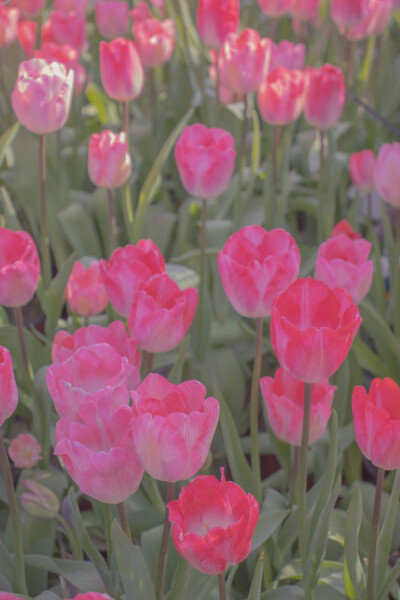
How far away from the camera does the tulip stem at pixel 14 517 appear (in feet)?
2.08

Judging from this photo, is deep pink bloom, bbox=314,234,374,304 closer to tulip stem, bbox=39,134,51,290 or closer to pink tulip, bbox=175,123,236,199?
pink tulip, bbox=175,123,236,199

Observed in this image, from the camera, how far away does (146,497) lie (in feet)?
3.06

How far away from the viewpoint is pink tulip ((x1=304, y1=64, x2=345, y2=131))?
116 centimetres

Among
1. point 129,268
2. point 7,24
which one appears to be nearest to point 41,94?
point 129,268

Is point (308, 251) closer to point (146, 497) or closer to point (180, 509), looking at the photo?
point (146, 497)

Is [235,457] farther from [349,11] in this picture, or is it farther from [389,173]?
[349,11]

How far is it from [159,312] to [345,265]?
23 centimetres

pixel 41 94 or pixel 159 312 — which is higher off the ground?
pixel 41 94

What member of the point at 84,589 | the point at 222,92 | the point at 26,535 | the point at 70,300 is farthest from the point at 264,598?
the point at 222,92

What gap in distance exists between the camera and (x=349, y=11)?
142 cm

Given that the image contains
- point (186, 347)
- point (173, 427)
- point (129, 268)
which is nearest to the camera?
point (173, 427)

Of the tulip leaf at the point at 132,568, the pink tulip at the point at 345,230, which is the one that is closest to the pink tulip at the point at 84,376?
the tulip leaf at the point at 132,568

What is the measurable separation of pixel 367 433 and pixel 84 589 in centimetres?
34

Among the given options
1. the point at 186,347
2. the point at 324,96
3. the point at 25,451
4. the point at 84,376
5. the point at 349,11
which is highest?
the point at 349,11
